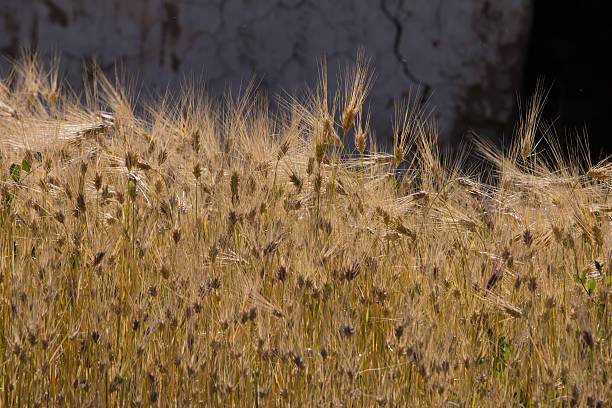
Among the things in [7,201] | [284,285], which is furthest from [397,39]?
[284,285]

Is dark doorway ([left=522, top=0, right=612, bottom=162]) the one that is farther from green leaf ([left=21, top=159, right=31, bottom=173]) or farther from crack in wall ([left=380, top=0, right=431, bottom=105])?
Answer: green leaf ([left=21, top=159, right=31, bottom=173])

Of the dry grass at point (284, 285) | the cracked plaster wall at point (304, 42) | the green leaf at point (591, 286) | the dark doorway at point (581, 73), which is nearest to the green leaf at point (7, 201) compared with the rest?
the dry grass at point (284, 285)

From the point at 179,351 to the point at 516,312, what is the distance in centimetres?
65

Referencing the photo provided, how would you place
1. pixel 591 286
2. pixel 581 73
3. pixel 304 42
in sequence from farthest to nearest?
pixel 304 42, pixel 581 73, pixel 591 286

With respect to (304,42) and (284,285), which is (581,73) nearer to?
(304,42)

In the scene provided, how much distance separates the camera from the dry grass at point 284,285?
3.84 feet

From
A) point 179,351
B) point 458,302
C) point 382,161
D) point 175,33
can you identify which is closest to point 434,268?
point 458,302

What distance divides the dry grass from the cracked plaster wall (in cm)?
235

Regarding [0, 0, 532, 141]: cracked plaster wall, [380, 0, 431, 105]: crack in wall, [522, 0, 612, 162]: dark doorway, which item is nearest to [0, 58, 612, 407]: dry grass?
[522, 0, 612, 162]: dark doorway

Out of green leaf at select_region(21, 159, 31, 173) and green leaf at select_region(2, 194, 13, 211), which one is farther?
green leaf at select_region(21, 159, 31, 173)

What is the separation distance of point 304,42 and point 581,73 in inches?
66.0

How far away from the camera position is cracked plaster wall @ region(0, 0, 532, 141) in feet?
13.9

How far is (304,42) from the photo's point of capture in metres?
4.35

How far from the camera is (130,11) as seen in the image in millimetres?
4277
